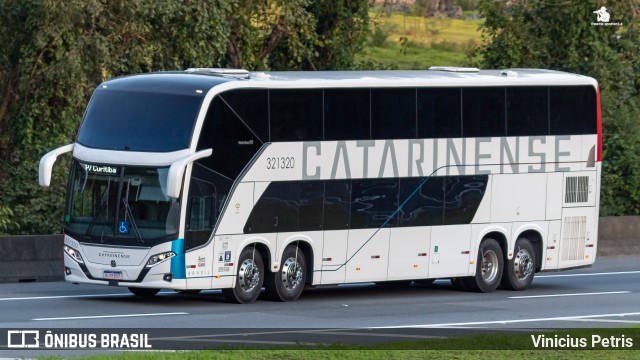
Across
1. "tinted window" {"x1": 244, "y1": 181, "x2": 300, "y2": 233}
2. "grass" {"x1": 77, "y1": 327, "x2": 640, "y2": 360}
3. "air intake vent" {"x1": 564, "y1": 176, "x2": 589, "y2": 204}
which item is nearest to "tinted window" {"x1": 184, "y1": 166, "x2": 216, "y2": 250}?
"tinted window" {"x1": 244, "y1": 181, "x2": 300, "y2": 233}

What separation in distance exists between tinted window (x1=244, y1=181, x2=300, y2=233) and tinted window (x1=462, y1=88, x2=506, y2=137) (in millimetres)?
3851

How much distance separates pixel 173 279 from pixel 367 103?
4.76 m

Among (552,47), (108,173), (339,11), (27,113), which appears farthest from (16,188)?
(552,47)

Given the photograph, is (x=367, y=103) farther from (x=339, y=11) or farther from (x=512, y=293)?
(x=339, y=11)

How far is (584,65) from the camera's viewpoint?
3966 cm

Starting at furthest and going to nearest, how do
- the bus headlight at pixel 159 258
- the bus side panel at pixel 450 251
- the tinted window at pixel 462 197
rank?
the tinted window at pixel 462 197 < the bus side panel at pixel 450 251 < the bus headlight at pixel 159 258

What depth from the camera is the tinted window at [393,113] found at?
23.5m

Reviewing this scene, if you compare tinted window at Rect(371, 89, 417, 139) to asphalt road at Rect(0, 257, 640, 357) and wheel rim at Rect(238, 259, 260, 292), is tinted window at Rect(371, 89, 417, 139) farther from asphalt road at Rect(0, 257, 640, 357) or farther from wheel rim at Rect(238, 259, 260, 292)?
wheel rim at Rect(238, 259, 260, 292)

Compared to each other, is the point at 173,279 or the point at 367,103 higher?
the point at 367,103

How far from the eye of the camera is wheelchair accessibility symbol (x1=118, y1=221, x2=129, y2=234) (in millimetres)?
21125

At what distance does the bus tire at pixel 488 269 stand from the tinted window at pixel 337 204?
332 cm

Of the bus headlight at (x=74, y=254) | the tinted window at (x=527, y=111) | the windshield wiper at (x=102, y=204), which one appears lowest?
the bus headlight at (x=74, y=254)

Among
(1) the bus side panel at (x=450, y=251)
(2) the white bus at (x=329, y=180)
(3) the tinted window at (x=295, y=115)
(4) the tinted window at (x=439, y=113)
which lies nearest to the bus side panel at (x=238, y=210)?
(2) the white bus at (x=329, y=180)

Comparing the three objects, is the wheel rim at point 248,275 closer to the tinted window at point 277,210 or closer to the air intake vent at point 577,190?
the tinted window at point 277,210
